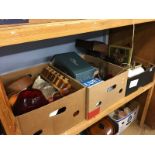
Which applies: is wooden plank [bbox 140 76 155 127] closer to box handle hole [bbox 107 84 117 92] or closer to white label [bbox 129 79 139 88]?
white label [bbox 129 79 139 88]

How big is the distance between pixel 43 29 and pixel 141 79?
69 centimetres

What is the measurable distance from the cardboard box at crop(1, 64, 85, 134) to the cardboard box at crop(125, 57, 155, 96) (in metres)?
0.32

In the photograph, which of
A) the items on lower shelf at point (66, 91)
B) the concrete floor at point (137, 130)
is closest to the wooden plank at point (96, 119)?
the items on lower shelf at point (66, 91)

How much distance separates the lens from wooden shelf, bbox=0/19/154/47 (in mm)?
400

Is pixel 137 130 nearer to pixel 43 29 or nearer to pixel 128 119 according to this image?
pixel 128 119

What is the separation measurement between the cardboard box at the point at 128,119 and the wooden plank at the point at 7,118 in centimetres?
78

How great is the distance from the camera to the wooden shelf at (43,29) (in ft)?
1.31

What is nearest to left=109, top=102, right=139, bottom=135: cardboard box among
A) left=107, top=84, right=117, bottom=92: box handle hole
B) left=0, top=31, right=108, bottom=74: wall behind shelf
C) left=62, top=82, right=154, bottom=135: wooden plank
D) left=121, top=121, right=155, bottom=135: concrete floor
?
left=121, top=121, right=155, bottom=135: concrete floor

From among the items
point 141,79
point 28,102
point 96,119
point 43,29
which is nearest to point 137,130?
point 141,79

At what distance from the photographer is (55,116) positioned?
24.6 inches
